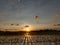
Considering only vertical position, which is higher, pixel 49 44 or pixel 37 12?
pixel 37 12

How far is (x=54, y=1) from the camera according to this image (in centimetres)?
210

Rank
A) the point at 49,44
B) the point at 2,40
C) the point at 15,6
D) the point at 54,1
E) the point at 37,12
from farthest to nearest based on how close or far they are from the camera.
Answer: the point at 49,44
the point at 2,40
the point at 37,12
the point at 15,6
the point at 54,1

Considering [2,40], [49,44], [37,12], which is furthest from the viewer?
[49,44]

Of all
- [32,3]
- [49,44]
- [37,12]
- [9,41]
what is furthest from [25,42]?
[32,3]

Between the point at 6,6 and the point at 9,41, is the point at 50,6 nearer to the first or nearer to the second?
the point at 6,6

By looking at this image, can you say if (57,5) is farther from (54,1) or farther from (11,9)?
(11,9)

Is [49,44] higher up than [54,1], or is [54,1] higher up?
[54,1]

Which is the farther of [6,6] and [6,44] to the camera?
[6,44]

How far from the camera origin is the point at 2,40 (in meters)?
6.67

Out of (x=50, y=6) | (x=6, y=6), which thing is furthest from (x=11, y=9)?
(x=50, y=6)

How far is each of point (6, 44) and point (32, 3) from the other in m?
5.18

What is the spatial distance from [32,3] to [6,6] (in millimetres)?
403

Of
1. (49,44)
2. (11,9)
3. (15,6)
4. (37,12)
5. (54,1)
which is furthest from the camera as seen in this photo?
(49,44)

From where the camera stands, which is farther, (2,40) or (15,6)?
(2,40)
